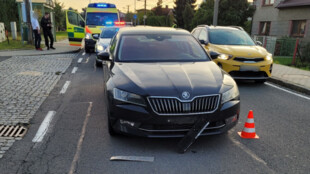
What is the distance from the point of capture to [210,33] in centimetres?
962

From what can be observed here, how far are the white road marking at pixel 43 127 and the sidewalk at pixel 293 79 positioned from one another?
→ 630 centimetres

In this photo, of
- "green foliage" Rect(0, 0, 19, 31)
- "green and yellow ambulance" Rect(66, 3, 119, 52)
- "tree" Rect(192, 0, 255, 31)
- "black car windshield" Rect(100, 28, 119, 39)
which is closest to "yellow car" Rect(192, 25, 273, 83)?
"black car windshield" Rect(100, 28, 119, 39)

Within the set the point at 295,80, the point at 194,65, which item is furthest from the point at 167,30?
the point at 295,80

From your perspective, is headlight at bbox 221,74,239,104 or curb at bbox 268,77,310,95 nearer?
headlight at bbox 221,74,239,104

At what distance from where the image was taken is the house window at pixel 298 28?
20.4 meters

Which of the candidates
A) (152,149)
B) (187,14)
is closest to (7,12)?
(152,149)

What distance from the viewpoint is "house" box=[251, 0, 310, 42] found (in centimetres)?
1986

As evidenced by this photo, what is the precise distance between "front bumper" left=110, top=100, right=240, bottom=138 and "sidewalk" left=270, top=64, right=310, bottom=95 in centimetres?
477

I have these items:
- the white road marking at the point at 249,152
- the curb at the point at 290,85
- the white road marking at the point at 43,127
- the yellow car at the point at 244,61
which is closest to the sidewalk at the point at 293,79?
the curb at the point at 290,85

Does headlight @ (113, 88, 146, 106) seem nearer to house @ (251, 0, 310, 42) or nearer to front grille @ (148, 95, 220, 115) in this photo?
front grille @ (148, 95, 220, 115)

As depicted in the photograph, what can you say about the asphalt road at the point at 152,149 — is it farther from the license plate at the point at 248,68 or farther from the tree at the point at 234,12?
the tree at the point at 234,12

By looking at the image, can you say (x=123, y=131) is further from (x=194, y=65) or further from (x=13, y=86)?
(x=13, y=86)

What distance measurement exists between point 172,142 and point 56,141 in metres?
1.66

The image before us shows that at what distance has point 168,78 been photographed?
3896 millimetres
